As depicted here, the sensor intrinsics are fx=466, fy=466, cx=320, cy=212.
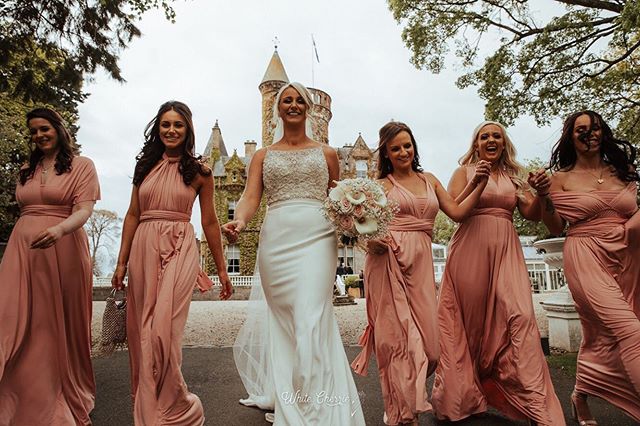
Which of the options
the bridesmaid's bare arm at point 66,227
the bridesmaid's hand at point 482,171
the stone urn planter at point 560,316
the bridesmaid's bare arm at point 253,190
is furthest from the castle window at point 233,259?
the bridesmaid's hand at point 482,171

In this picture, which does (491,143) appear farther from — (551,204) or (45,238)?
(45,238)

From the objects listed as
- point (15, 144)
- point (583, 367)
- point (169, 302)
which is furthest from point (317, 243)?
point (15, 144)

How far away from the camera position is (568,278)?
4121mm

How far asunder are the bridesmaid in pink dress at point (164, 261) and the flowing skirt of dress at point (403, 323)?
4.48 ft

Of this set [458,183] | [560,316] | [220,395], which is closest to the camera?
[458,183]

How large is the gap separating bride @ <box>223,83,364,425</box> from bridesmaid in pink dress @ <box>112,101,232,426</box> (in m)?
0.48

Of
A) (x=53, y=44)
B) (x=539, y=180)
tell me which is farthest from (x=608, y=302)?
(x=53, y=44)

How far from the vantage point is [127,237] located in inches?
158

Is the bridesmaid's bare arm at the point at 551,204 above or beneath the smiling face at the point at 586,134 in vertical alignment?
beneath

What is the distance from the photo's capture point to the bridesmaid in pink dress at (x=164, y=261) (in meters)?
3.38

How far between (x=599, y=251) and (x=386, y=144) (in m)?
2.06

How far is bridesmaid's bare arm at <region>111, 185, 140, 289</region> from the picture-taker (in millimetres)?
3980

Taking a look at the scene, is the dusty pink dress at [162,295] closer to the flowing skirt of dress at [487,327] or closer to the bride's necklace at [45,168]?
the bride's necklace at [45,168]

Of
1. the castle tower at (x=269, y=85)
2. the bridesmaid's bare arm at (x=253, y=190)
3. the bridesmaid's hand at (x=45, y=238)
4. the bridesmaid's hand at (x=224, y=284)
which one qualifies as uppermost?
the castle tower at (x=269, y=85)
